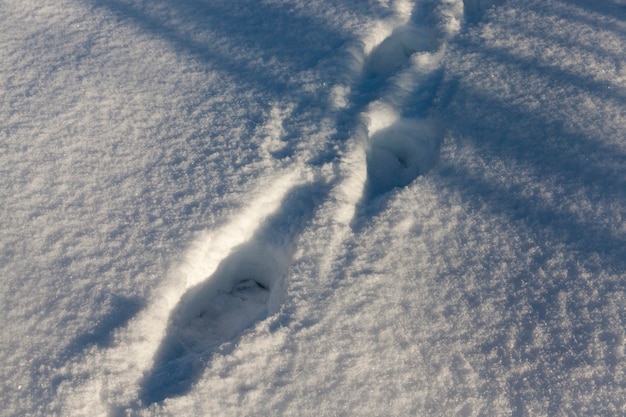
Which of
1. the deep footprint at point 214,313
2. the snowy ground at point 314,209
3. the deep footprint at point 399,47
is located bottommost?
the deep footprint at point 214,313

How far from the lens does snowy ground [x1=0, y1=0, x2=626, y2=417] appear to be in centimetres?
165

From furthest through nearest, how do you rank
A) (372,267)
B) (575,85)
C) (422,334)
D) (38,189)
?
(575,85) < (38,189) < (372,267) < (422,334)

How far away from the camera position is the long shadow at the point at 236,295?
1.79 m

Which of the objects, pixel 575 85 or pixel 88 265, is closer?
pixel 88 265

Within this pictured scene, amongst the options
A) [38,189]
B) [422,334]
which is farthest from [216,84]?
[422,334]

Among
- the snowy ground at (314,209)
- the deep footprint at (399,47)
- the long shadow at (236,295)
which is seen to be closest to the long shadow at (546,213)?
the snowy ground at (314,209)

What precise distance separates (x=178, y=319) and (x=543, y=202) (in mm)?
1503

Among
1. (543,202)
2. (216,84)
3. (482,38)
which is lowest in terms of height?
(543,202)

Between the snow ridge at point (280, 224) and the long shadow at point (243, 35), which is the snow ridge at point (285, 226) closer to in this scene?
the snow ridge at point (280, 224)

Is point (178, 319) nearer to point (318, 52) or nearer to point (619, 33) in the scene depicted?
point (318, 52)

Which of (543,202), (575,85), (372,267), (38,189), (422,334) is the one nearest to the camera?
(422,334)

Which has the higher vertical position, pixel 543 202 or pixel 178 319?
pixel 543 202

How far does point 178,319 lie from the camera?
1.89 m

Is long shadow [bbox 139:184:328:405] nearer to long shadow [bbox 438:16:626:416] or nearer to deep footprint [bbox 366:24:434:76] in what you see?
long shadow [bbox 438:16:626:416]
